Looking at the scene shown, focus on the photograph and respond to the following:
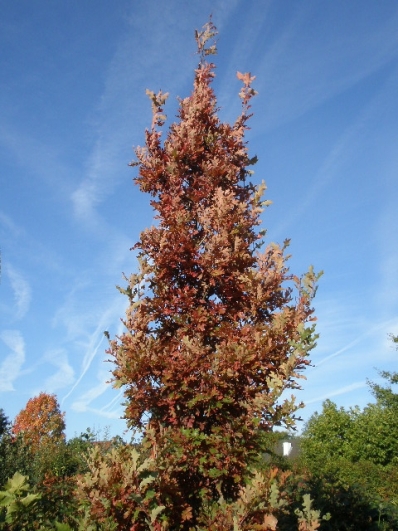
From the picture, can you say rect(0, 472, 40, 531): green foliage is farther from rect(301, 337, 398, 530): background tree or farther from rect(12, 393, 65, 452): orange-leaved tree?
rect(12, 393, 65, 452): orange-leaved tree

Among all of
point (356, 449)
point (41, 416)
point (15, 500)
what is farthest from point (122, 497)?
point (41, 416)

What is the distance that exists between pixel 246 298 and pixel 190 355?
1.30 m

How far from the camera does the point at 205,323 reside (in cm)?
587

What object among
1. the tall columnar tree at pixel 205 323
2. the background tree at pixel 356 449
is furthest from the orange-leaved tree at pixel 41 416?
the tall columnar tree at pixel 205 323

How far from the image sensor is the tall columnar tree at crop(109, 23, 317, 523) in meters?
5.14

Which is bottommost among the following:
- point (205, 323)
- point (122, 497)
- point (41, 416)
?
point (122, 497)

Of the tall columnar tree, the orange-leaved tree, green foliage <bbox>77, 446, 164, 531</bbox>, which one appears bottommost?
green foliage <bbox>77, 446, 164, 531</bbox>

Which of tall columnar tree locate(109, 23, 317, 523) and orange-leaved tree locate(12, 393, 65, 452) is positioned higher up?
orange-leaved tree locate(12, 393, 65, 452)

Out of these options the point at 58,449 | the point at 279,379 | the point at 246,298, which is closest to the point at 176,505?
the point at 279,379

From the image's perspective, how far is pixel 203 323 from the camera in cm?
581

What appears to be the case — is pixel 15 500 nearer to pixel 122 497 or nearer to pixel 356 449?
pixel 122 497

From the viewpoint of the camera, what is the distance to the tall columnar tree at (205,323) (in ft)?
16.9

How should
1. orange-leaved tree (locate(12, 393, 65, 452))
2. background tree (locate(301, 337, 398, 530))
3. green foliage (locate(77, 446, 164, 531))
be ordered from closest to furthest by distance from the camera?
green foliage (locate(77, 446, 164, 531)), background tree (locate(301, 337, 398, 530)), orange-leaved tree (locate(12, 393, 65, 452))

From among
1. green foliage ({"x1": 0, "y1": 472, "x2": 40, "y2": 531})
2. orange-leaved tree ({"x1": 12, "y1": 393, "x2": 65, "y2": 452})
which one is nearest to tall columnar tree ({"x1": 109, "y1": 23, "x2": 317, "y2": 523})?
green foliage ({"x1": 0, "y1": 472, "x2": 40, "y2": 531})
